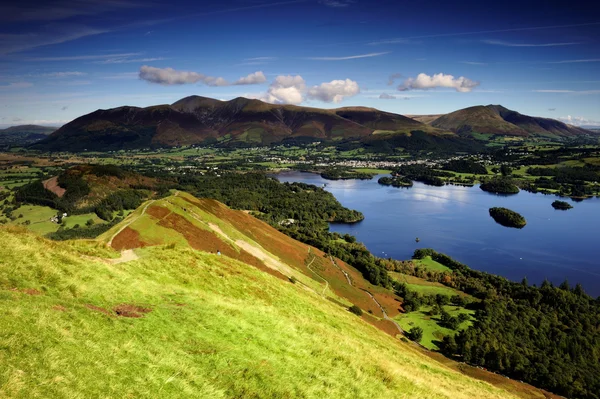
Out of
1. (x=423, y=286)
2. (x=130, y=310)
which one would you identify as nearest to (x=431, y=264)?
(x=423, y=286)

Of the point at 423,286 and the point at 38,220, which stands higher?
the point at 38,220

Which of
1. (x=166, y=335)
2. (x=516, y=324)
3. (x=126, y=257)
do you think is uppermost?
(x=166, y=335)

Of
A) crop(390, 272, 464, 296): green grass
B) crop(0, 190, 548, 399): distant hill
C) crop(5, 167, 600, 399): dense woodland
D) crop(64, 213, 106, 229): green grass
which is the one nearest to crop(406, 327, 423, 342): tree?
crop(5, 167, 600, 399): dense woodland

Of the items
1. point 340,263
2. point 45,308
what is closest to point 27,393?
point 45,308

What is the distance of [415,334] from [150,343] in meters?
87.1

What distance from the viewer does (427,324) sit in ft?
344

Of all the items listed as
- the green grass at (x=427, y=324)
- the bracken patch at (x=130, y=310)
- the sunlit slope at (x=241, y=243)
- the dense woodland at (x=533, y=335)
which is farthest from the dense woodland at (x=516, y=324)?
the bracken patch at (x=130, y=310)

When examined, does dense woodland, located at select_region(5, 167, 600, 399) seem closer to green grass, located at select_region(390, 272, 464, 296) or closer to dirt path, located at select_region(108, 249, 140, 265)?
green grass, located at select_region(390, 272, 464, 296)

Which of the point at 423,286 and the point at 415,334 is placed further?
the point at 423,286

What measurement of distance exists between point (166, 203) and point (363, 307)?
193 ft

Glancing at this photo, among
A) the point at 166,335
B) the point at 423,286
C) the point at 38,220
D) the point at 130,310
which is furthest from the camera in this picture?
the point at 38,220

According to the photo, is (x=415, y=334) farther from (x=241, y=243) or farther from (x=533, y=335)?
(x=241, y=243)

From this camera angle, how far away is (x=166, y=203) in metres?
84.1

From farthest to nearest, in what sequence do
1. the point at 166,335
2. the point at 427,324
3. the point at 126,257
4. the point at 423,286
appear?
the point at 423,286, the point at 427,324, the point at 126,257, the point at 166,335
